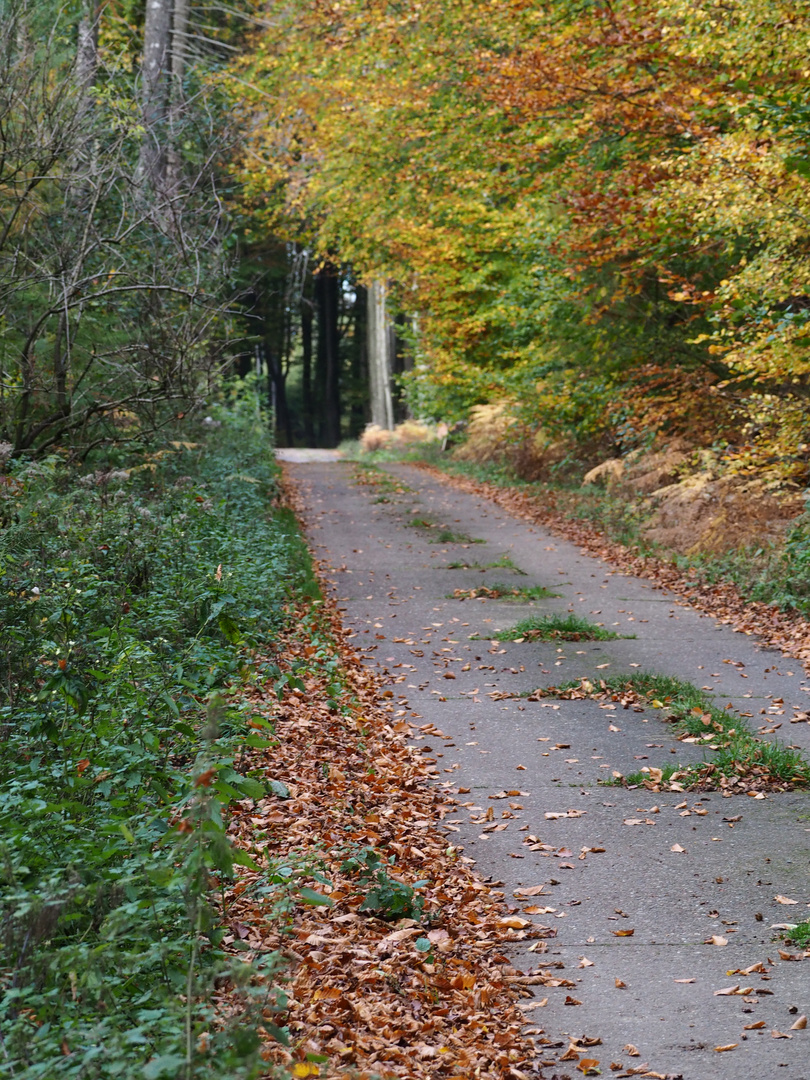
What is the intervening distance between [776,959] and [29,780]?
293cm

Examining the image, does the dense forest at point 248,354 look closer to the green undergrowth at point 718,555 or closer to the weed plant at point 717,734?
the green undergrowth at point 718,555

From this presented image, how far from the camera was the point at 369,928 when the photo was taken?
4.10 metres

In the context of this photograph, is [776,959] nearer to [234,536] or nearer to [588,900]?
[588,900]

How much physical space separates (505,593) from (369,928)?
21.3 feet

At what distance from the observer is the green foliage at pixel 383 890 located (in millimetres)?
4211

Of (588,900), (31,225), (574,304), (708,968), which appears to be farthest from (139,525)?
(574,304)

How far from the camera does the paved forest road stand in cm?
352

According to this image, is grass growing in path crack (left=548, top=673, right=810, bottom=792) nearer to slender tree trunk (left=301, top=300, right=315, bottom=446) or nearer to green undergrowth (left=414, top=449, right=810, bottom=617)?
green undergrowth (left=414, top=449, right=810, bottom=617)

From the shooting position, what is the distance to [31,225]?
10.0 meters

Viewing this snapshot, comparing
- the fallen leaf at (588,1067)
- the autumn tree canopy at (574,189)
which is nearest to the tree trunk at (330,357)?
the autumn tree canopy at (574,189)

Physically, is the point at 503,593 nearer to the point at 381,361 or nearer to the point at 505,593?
the point at 505,593

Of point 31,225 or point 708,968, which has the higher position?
point 31,225

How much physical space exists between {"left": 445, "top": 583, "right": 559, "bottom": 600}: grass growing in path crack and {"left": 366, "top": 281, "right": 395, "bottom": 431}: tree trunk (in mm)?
17608

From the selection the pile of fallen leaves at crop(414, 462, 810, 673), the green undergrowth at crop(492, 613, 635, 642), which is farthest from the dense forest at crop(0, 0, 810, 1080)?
the green undergrowth at crop(492, 613, 635, 642)
